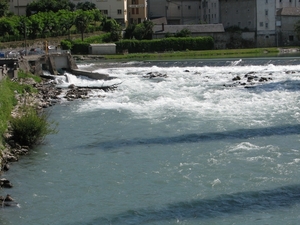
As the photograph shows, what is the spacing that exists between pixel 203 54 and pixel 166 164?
62362 mm

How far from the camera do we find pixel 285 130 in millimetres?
28875

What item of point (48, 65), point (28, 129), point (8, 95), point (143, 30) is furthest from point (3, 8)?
point (28, 129)

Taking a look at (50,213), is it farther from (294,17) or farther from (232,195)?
(294,17)

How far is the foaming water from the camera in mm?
18594

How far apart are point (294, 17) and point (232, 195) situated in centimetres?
7773

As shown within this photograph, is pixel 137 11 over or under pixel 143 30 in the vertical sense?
over

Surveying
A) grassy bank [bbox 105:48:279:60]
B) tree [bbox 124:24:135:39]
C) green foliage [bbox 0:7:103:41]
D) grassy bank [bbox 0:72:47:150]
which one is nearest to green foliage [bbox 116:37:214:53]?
grassy bank [bbox 105:48:279:60]

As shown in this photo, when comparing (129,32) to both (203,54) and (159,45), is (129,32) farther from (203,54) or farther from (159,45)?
(203,54)

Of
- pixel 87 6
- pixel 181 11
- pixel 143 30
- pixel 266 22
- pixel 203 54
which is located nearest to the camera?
pixel 203 54

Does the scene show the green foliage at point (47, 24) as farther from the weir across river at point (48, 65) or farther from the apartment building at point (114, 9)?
the weir across river at point (48, 65)

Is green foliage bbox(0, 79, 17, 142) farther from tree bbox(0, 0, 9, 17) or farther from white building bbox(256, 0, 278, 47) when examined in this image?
tree bbox(0, 0, 9, 17)

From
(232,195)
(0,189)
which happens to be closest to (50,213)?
(0,189)

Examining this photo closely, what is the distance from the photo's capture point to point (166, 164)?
77.5 ft

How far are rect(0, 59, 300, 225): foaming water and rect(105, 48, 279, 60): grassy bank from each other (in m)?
40.3
